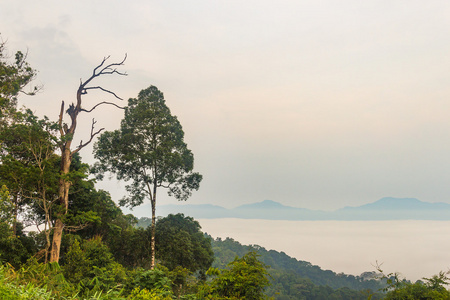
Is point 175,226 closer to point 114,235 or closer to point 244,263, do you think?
point 114,235

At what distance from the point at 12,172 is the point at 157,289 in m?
10.2

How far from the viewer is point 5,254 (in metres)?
12.4

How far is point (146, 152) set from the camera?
17.9m

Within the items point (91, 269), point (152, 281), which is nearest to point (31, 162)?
point (91, 269)

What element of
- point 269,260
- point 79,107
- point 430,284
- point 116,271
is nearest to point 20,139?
point 79,107

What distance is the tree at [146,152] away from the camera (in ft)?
59.7

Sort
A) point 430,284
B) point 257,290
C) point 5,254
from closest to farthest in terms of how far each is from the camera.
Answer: point 257,290 < point 430,284 < point 5,254

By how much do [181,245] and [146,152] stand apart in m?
6.10

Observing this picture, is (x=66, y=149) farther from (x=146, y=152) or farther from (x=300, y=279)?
(x=300, y=279)

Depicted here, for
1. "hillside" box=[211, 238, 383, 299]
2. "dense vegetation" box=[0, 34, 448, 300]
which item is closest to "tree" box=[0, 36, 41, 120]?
"dense vegetation" box=[0, 34, 448, 300]

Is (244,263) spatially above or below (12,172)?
below

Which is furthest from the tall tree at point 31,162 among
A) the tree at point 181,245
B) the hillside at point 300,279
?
the hillside at point 300,279

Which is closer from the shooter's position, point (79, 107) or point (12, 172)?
point (12, 172)

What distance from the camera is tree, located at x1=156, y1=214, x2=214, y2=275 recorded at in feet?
60.2
